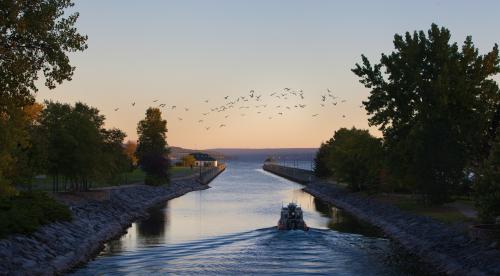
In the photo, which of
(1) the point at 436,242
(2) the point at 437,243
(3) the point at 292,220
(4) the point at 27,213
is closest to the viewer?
(2) the point at 437,243

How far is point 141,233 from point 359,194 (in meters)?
42.2

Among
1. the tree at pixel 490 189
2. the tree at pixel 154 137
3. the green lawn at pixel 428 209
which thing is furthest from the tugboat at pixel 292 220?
the tree at pixel 154 137

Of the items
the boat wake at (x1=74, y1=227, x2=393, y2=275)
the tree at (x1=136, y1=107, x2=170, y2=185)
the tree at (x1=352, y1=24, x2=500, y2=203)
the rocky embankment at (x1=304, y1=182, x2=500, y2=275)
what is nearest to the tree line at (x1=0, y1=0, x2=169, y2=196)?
the tree at (x1=136, y1=107, x2=170, y2=185)

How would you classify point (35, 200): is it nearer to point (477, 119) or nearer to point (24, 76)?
point (24, 76)

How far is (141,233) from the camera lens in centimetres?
5603

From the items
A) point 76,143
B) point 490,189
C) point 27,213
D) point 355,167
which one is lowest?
point 27,213

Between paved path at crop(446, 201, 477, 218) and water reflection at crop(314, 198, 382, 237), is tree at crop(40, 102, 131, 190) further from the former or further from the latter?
paved path at crop(446, 201, 477, 218)

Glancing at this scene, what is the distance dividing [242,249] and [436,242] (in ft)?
47.3

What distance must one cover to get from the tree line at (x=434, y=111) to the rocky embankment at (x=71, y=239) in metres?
29.0

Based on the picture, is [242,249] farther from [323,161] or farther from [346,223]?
[323,161]

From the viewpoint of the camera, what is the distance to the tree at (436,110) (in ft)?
183

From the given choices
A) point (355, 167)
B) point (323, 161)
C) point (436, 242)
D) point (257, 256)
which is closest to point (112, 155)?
point (257, 256)

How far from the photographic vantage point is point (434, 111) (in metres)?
56.2

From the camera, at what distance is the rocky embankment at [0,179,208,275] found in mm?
33062
